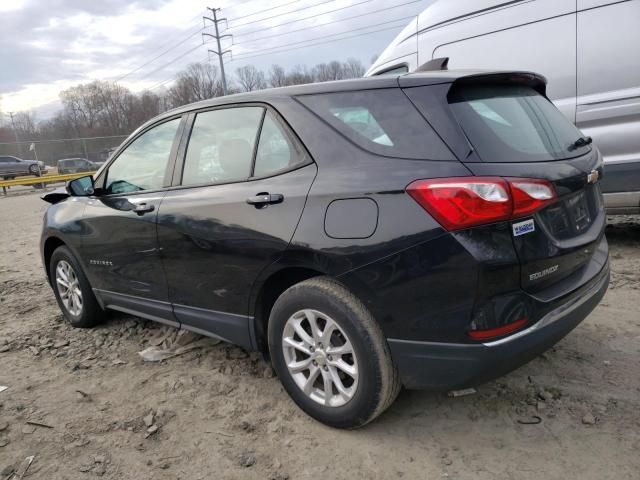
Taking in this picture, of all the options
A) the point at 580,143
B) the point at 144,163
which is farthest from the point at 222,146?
the point at 580,143

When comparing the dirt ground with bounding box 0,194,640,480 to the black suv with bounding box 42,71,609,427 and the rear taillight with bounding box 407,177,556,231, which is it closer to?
the black suv with bounding box 42,71,609,427

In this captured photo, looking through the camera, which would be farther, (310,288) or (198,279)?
(198,279)

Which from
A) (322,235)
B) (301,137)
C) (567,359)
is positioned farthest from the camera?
(567,359)

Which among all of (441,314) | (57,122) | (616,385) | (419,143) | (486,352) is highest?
(57,122)

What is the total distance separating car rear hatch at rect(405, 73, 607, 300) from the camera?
208 centimetres

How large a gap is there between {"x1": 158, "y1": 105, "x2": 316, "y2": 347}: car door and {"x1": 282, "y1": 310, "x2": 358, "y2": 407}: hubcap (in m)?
0.34

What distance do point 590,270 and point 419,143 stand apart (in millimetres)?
1093

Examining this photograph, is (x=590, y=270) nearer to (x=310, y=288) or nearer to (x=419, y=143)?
(x=419, y=143)

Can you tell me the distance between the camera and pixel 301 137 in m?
2.56

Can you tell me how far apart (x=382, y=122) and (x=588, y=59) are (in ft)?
11.1

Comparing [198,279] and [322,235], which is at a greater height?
[322,235]

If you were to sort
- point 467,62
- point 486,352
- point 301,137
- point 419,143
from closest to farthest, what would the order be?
point 486,352 → point 419,143 → point 301,137 → point 467,62

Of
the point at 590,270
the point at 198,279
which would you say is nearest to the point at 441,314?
the point at 590,270

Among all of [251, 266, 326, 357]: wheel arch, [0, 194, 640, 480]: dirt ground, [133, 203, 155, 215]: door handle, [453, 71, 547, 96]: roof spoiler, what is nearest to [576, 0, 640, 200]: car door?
[0, 194, 640, 480]: dirt ground
